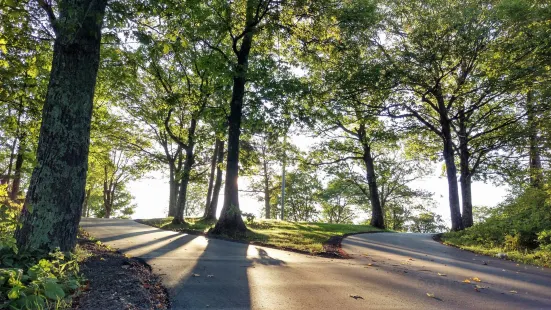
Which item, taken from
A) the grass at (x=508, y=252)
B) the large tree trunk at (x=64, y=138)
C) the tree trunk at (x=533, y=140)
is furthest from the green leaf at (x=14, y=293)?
the tree trunk at (x=533, y=140)

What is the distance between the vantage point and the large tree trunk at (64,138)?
182 inches

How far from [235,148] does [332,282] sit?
341 inches

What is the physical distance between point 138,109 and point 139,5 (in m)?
16.6

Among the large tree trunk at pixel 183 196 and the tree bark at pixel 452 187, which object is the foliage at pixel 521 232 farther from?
the large tree trunk at pixel 183 196

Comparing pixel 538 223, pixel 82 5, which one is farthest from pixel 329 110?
pixel 82 5

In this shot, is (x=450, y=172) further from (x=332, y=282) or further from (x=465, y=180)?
(x=332, y=282)

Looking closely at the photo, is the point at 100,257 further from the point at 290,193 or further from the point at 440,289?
the point at 290,193

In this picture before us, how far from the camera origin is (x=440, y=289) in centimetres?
543

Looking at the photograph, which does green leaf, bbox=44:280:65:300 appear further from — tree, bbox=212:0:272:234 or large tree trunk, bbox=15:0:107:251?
tree, bbox=212:0:272:234

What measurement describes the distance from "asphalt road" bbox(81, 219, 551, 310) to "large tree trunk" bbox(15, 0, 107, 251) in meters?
1.82

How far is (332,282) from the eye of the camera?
5.58m

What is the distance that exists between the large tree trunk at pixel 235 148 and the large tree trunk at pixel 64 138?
7.54 m

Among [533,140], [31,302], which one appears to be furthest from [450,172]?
[31,302]

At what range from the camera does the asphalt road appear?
444 centimetres
